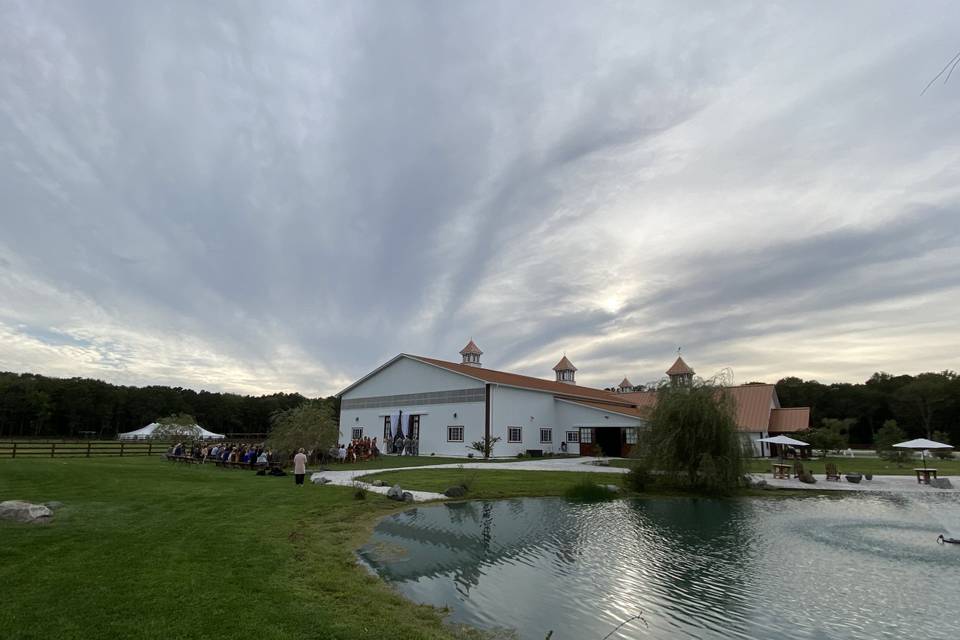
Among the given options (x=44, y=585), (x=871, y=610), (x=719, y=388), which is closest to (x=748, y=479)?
(x=719, y=388)

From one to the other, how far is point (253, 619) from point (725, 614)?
5.29 meters

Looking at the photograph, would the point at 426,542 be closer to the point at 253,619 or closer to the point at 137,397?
the point at 253,619

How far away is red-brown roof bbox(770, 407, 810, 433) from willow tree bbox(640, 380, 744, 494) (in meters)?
25.7

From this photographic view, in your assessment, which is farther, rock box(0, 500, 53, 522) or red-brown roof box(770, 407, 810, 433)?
red-brown roof box(770, 407, 810, 433)

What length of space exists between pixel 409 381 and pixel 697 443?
23456 millimetres

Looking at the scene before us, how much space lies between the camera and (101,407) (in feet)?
228

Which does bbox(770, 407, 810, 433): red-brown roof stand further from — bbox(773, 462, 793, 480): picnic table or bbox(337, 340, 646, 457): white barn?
bbox(773, 462, 793, 480): picnic table

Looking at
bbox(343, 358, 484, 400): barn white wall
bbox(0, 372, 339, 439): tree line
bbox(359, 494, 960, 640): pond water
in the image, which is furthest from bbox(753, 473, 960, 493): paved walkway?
bbox(0, 372, 339, 439): tree line

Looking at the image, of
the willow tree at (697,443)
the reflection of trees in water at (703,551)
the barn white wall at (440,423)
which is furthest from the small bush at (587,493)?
the barn white wall at (440,423)

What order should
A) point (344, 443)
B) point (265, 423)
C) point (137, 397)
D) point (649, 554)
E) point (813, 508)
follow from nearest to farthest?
point (649, 554) < point (813, 508) < point (344, 443) < point (137, 397) < point (265, 423)

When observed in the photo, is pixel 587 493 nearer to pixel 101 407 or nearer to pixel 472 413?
pixel 472 413

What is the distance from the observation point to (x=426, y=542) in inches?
385

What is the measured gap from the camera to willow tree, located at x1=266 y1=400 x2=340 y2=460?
23609 mm

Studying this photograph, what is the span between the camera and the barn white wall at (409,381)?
34.7m
